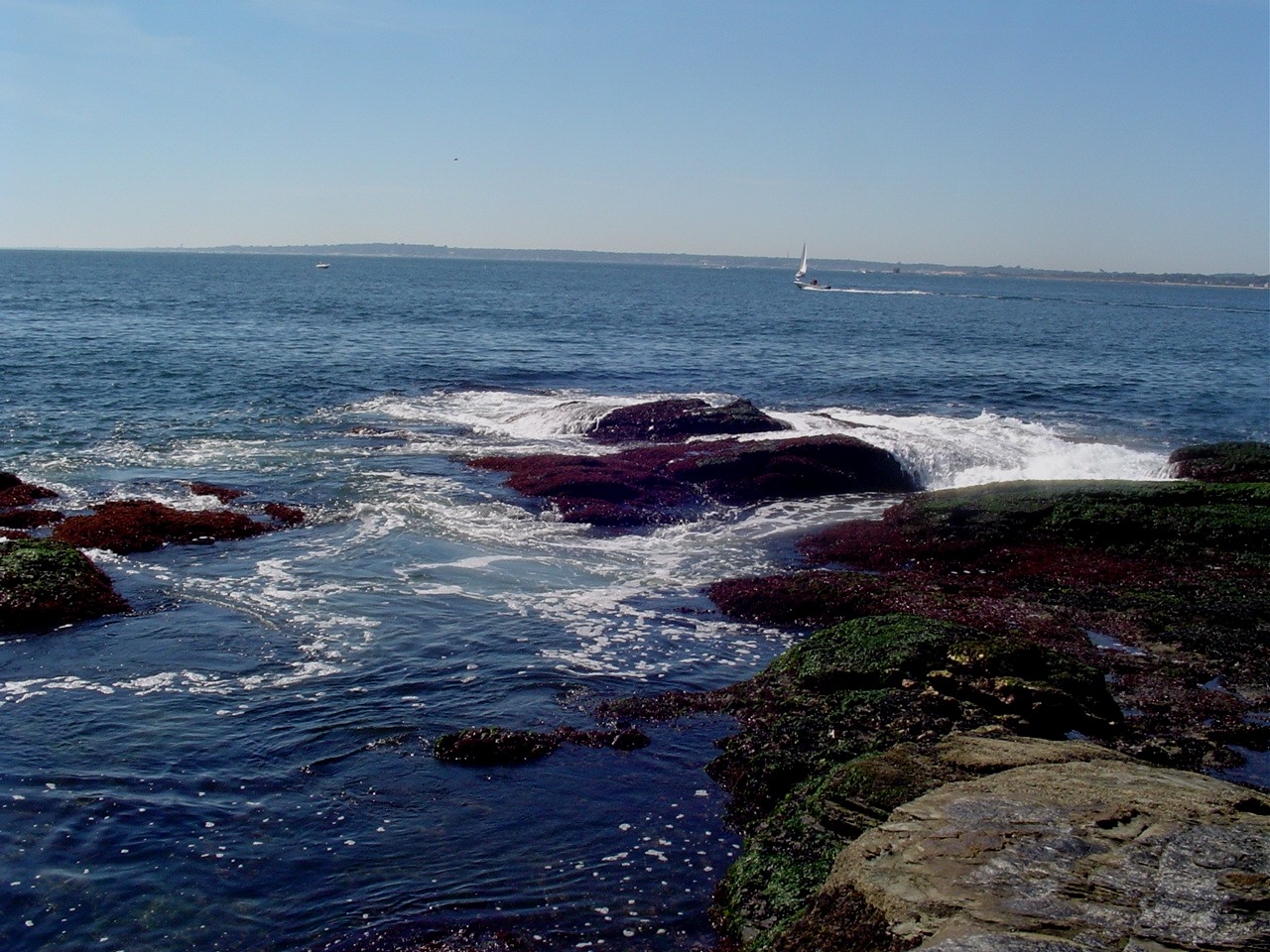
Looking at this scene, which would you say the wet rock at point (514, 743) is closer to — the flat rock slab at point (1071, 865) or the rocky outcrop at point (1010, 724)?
the rocky outcrop at point (1010, 724)

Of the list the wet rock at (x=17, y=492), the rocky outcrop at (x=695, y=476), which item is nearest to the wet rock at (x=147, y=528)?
the wet rock at (x=17, y=492)

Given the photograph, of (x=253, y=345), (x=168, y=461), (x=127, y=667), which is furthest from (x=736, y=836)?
(x=253, y=345)

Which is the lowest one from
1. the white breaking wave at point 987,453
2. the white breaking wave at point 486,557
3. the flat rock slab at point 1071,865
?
the white breaking wave at point 486,557

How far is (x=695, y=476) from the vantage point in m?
24.4

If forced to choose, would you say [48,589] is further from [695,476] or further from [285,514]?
[695,476]

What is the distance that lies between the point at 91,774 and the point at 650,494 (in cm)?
1452

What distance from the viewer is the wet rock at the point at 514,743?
10.6 meters

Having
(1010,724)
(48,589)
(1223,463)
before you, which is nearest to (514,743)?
(1010,724)

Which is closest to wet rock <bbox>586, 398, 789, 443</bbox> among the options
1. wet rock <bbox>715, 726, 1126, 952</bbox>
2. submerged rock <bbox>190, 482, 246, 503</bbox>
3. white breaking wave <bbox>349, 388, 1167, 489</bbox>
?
white breaking wave <bbox>349, 388, 1167, 489</bbox>

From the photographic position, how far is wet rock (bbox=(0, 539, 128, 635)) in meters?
14.0

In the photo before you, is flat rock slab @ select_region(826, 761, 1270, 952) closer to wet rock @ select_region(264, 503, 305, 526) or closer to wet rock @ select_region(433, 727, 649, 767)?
wet rock @ select_region(433, 727, 649, 767)

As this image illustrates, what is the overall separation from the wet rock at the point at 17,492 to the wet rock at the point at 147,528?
2294 mm

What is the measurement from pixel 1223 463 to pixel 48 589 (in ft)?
87.0

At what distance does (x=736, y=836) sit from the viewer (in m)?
9.20
